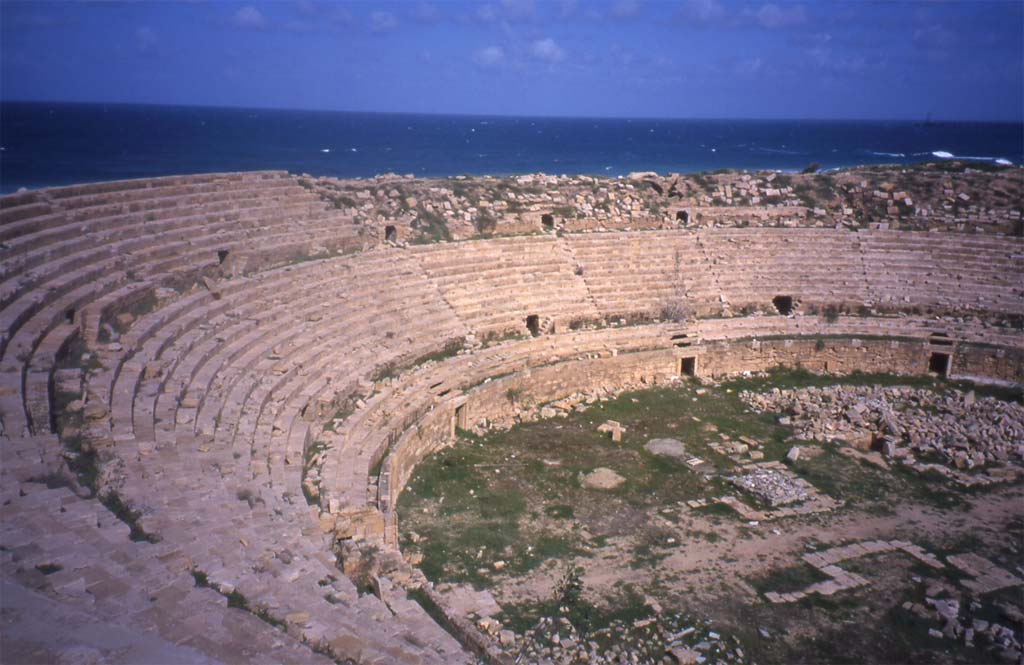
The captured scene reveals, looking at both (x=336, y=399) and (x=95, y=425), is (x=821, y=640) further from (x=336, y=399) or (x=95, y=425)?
(x=95, y=425)

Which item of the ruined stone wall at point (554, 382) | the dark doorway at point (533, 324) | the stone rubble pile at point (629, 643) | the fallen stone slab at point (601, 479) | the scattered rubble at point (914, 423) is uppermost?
the dark doorway at point (533, 324)

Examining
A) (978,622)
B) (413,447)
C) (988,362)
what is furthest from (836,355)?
(413,447)

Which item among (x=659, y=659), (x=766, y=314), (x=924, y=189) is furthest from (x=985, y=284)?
(x=659, y=659)

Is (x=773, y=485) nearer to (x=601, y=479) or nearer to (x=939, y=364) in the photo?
(x=601, y=479)

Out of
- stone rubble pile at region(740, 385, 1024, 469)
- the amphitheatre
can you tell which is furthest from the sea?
stone rubble pile at region(740, 385, 1024, 469)

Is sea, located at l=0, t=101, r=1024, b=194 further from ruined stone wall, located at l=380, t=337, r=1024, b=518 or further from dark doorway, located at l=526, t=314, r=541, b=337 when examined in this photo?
ruined stone wall, located at l=380, t=337, r=1024, b=518

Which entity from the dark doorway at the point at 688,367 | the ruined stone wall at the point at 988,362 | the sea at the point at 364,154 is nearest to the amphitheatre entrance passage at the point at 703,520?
the dark doorway at the point at 688,367

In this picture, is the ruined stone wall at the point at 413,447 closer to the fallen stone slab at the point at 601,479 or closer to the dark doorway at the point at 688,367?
the fallen stone slab at the point at 601,479
